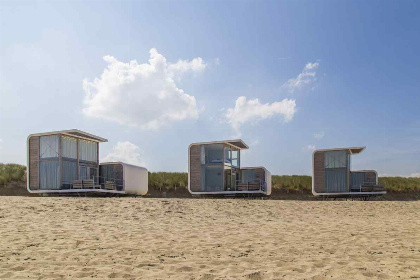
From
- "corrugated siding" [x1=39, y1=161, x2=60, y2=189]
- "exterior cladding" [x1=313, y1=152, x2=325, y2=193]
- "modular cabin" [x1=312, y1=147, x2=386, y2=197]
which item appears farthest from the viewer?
"exterior cladding" [x1=313, y1=152, x2=325, y2=193]

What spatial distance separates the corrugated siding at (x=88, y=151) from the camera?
24797 millimetres

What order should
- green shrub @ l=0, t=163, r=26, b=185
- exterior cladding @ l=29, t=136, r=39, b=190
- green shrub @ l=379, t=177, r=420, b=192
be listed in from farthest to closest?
green shrub @ l=379, t=177, r=420, b=192 < green shrub @ l=0, t=163, r=26, b=185 < exterior cladding @ l=29, t=136, r=39, b=190

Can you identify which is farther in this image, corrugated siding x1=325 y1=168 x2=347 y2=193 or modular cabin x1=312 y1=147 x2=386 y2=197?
corrugated siding x1=325 y1=168 x2=347 y2=193

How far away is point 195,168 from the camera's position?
25.7 m

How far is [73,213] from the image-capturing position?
13703mm

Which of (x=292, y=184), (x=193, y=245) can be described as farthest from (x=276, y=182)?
(x=193, y=245)

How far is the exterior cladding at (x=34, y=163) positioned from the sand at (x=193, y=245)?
869cm

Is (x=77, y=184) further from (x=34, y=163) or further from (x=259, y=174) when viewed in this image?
(x=259, y=174)

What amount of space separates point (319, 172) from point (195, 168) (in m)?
9.11

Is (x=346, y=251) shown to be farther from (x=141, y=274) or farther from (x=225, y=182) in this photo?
(x=225, y=182)

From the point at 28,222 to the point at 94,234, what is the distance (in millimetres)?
2743

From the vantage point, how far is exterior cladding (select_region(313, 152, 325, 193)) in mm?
27312

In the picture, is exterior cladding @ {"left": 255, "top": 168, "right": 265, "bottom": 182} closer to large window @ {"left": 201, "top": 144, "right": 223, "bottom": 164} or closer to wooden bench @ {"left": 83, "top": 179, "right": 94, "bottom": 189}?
large window @ {"left": 201, "top": 144, "right": 223, "bottom": 164}

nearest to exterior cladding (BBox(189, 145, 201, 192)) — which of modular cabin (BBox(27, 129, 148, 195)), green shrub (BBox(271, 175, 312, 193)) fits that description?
modular cabin (BBox(27, 129, 148, 195))
